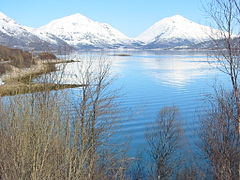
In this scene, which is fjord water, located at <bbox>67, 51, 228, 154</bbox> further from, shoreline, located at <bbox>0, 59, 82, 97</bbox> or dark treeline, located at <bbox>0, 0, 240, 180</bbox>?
shoreline, located at <bbox>0, 59, 82, 97</bbox>

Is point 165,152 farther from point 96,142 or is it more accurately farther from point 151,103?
point 151,103

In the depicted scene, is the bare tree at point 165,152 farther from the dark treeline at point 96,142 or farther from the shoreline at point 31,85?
the shoreline at point 31,85

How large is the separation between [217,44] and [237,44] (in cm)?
59

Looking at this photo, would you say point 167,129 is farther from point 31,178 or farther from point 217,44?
point 31,178

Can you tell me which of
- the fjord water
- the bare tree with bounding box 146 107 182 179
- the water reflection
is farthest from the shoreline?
the water reflection

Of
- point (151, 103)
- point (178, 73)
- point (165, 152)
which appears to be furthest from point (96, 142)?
point (178, 73)

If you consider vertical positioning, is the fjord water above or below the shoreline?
below

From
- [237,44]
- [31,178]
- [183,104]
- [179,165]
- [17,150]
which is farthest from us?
[183,104]

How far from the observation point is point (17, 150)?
582 centimetres

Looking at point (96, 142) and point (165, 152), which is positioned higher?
point (96, 142)

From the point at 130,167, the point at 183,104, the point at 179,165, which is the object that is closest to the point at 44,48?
the point at 130,167

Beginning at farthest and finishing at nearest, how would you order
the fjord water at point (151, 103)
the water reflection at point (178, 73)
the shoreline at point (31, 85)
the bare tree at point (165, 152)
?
the water reflection at point (178, 73) < the fjord water at point (151, 103) < the bare tree at point (165, 152) < the shoreline at point (31, 85)

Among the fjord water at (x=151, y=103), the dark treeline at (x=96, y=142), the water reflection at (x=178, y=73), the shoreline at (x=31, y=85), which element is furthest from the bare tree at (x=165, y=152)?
the water reflection at (x=178, y=73)

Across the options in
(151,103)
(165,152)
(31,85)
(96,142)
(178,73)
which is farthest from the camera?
(178,73)
